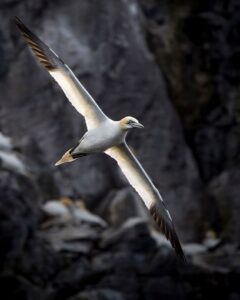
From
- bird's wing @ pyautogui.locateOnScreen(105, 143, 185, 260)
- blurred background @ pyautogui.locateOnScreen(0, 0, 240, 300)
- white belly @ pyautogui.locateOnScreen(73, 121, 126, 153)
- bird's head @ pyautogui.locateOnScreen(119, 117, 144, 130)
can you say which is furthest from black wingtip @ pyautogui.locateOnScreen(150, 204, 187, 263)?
blurred background @ pyautogui.locateOnScreen(0, 0, 240, 300)

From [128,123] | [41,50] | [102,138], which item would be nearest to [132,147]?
[102,138]

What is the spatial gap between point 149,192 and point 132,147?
21.5 feet

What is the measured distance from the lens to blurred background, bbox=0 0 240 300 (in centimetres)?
1490

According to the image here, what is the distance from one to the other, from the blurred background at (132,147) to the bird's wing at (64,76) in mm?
3839

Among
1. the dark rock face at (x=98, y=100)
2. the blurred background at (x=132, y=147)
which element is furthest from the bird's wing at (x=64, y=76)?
the dark rock face at (x=98, y=100)

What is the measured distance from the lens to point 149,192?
1187 cm

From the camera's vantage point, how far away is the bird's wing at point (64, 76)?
1070 cm

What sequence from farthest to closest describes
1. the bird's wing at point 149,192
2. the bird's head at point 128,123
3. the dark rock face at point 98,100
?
the dark rock face at point 98,100 → the bird's wing at point 149,192 → the bird's head at point 128,123

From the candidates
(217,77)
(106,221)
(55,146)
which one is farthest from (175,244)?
(217,77)

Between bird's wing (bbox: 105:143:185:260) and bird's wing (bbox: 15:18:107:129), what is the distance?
30.7 inches

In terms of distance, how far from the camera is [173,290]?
1530cm

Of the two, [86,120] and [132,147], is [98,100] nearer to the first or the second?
[132,147]

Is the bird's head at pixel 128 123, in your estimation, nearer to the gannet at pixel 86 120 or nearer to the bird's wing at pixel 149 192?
the gannet at pixel 86 120

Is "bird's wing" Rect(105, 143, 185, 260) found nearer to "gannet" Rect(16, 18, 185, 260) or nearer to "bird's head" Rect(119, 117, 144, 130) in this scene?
"gannet" Rect(16, 18, 185, 260)
